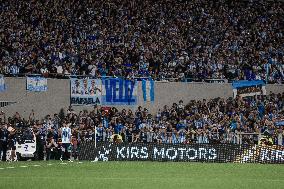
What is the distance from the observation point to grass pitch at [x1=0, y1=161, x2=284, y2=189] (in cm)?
1914

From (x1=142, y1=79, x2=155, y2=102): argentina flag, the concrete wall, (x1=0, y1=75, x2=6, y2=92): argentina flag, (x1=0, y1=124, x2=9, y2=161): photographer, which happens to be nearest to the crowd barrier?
(x1=0, y1=124, x2=9, y2=161): photographer

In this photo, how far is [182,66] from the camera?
42.5 meters

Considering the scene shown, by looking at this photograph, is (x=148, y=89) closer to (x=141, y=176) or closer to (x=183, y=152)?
(x=183, y=152)

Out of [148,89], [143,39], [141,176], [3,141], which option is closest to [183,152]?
[3,141]

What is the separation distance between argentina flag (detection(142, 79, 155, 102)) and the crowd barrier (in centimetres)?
988

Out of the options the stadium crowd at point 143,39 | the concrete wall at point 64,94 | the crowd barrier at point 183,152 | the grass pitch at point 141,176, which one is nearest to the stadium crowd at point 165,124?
the concrete wall at point 64,94

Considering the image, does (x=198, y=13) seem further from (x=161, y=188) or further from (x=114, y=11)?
(x=161, y=188)

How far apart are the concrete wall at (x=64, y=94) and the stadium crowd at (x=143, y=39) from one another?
55 cm

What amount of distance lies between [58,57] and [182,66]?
824 cm

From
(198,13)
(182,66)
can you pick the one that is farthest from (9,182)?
(198,13)

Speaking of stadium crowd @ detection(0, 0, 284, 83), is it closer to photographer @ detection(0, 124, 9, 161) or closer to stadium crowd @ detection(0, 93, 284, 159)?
stadium crowd @ detection(0, 93, 284, 159)

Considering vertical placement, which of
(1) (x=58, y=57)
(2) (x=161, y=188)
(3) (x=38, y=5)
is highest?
(3) (x=38, y=5)

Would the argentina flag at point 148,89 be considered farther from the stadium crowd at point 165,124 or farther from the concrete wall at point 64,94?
the stadium crowd at point 165,124

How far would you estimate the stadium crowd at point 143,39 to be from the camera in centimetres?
3809
